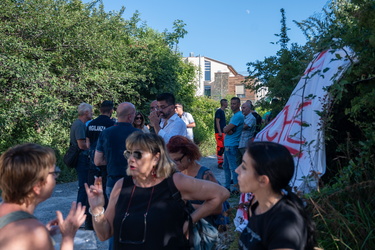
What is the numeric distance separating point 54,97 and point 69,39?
6.59ft

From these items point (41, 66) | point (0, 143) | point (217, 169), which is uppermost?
point (41, 66)

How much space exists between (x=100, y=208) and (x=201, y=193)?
748 mm

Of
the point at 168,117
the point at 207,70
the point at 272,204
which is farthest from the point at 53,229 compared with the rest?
the point at 207,70

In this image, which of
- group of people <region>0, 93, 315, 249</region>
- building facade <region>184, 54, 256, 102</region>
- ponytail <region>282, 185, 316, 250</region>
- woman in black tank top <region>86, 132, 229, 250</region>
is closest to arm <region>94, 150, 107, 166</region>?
group of people <region>0, 93, 315, 249</region>

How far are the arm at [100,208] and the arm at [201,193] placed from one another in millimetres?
456

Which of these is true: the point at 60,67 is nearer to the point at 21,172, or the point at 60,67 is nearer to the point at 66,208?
the point at 66,208

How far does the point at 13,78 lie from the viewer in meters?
11.5

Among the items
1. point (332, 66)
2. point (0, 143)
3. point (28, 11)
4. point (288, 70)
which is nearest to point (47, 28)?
point (28, 11)

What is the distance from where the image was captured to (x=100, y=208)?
3.05 meters

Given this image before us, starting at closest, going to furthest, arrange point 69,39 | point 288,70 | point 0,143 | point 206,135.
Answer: point 288,70
point 0,143
point 69,39
point 206,135

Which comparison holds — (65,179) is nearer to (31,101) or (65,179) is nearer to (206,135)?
(31,101)

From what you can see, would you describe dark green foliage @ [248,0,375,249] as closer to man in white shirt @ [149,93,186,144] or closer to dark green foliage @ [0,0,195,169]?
man in white shirt @ [149,93,186,144]

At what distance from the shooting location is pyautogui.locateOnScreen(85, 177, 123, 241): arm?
10.0 ft

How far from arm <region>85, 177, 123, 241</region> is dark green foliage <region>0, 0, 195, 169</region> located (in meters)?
8.52
